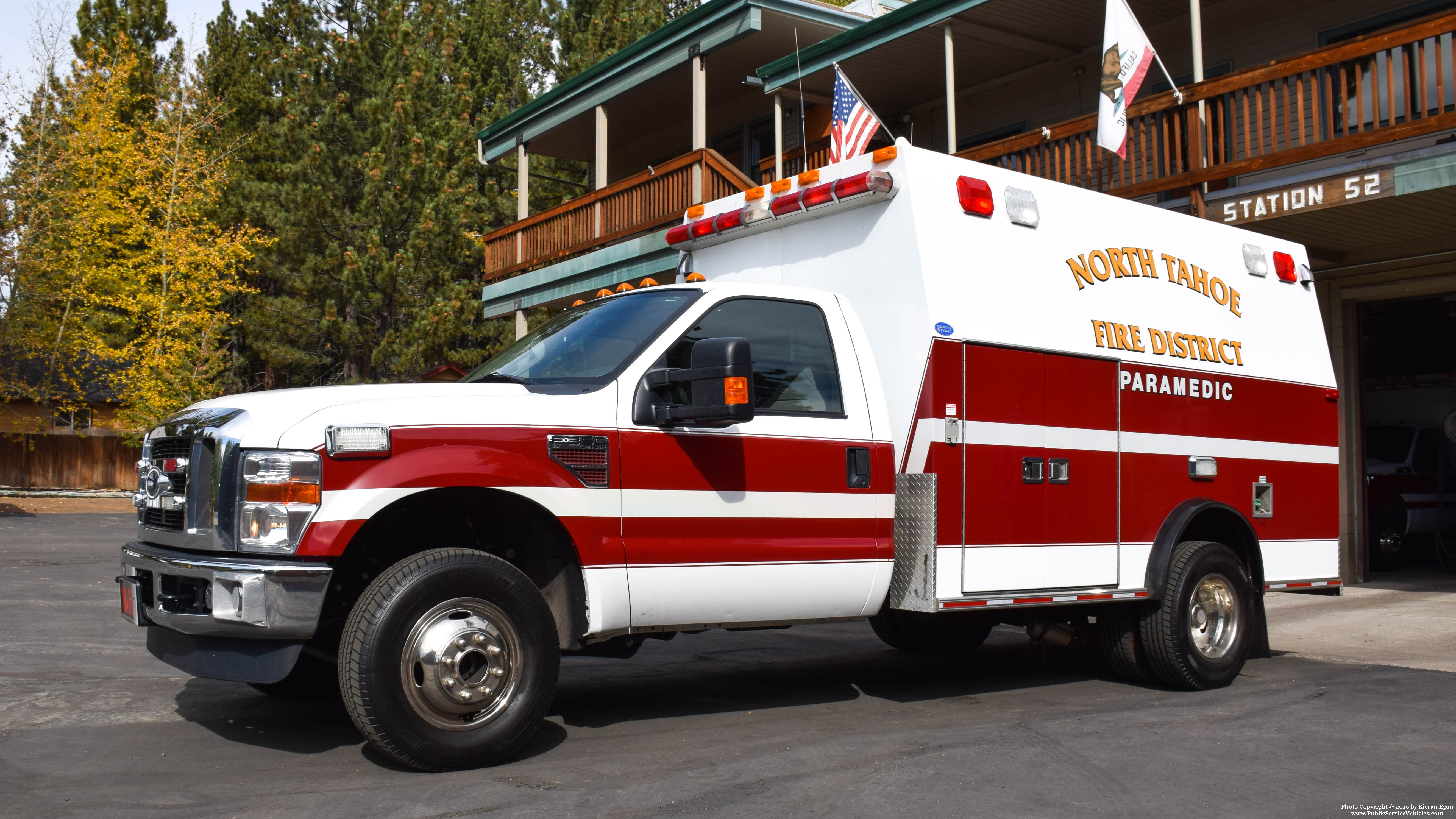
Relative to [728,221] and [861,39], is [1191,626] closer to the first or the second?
[728,221]

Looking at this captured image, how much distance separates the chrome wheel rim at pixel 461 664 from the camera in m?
4.79

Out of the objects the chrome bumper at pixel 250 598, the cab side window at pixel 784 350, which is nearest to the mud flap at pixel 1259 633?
the cab side window at pixel 784 350

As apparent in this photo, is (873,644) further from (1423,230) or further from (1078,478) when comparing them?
(1423,230)

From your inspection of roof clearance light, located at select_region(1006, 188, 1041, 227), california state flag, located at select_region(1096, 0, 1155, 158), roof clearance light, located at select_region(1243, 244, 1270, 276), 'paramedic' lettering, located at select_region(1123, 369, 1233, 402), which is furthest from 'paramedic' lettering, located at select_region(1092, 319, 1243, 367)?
california state flag, located at select_region(1096, 0, 1155, 158)

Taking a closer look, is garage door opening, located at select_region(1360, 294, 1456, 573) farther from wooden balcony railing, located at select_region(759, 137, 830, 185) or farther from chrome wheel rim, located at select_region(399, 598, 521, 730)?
chrome wheel rim, located at select_region(399, 598, 521, 730)

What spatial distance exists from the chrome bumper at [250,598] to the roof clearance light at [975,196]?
3.73 m

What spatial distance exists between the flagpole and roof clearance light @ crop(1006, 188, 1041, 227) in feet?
13.9

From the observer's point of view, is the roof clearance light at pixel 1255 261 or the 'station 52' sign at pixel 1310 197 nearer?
the roof clearance light at pixel 1255 261

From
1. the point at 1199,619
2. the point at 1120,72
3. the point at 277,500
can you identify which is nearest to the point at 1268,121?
the point at 1120,72

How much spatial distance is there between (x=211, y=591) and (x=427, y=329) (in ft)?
78.8

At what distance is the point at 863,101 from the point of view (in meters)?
15.5

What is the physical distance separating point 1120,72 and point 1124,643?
263 inches

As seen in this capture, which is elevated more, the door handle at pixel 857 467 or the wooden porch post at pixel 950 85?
the wooden porch post at pixel 950 85

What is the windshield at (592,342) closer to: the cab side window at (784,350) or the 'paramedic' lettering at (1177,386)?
the cab side window at (784,350)
